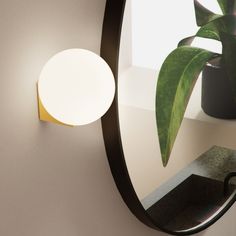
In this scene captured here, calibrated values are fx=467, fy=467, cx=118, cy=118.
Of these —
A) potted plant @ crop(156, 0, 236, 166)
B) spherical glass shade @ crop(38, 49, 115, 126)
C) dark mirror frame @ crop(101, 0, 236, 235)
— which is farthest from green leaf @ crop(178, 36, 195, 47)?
spherical glass shade @ crop(38, 49, 115, 126)

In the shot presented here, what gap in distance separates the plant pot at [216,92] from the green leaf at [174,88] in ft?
0.10

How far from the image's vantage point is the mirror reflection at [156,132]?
2.90 ft

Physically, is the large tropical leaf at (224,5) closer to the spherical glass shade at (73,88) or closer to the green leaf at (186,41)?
the green leaf at (186,41)

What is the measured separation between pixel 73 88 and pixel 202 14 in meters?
0.41

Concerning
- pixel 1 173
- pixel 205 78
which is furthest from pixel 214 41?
pixel 1 173

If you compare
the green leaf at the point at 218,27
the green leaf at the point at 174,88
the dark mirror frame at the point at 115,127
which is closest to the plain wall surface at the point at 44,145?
the dark mirror frame at the point at 115,127

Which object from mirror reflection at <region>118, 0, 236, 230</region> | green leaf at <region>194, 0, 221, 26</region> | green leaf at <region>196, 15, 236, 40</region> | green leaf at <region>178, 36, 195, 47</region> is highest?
green leaf at <region>194, 0, 221, 26</region>

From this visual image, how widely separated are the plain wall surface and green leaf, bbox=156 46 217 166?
5.5 inches

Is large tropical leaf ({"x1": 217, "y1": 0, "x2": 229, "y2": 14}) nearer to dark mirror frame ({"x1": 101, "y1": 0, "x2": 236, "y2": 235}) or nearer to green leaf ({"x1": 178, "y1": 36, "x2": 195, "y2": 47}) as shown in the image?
green leaf ({"x1": 178, "y1": 36, "x2": 195, "y2": 47})

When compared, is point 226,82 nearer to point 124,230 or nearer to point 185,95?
point 185,95

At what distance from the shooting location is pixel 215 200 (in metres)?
1.15

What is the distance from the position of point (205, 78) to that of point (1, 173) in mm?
518

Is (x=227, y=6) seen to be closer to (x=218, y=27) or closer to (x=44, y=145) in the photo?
(x=218, y=27)

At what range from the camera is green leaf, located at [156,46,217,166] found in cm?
94
